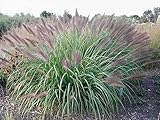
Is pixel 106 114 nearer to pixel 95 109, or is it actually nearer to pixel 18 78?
pixel 95 109

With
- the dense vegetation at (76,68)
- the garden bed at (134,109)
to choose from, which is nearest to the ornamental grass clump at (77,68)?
the dense vegetation at (76,68)

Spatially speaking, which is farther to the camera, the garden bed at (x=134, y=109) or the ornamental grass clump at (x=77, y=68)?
the garden bed at (x=134, y=109)

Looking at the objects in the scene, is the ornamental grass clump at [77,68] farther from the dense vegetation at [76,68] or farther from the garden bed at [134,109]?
the garden bed at [134,109]

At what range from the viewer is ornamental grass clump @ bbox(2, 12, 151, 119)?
4.79 metres

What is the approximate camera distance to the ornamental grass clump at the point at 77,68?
479 centimetres

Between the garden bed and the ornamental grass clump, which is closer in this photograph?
the ornamental grass clump

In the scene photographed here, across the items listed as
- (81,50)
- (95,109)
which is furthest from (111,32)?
(95,109)

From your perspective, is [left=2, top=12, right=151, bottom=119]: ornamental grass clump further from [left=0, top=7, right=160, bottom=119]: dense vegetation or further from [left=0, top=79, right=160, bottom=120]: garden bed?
[left=0, top=79, right=160, bottom=120]: garden bed

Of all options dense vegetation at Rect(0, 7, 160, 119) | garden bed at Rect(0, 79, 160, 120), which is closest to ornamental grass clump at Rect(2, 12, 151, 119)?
dense vegetation at Rect(0, 7, 160, 119)

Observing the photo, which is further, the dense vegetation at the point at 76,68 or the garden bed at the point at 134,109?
the garden bed at the point at 134,109

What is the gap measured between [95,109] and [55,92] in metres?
0.56

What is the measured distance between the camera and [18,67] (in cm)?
545

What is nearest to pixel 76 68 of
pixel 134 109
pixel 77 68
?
pixel 77 68

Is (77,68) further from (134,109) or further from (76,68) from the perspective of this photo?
(134,109)
